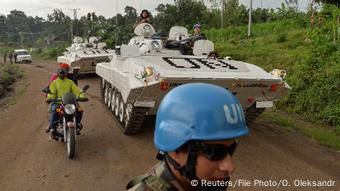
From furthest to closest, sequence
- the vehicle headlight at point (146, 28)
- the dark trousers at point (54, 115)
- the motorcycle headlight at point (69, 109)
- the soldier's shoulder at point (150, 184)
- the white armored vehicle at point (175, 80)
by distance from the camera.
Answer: the vehicle headlight at point (146, 28), the dark trousers at point (54, 115), the white armored vehicle at point (175, 80), the motorcycle headlight at point (69, 109), the soldier's shoulder at point (150, 184)

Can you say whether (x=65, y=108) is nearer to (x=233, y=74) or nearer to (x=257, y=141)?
(x=233, y=74)

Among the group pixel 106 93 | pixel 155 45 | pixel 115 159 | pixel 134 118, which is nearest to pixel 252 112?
pixel 134 118

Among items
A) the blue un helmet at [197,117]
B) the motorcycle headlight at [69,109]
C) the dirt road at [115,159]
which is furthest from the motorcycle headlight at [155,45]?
the blue un helmet at [197,117]

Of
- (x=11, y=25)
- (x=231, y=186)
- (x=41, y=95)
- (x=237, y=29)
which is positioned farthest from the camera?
(x=11, y=25)

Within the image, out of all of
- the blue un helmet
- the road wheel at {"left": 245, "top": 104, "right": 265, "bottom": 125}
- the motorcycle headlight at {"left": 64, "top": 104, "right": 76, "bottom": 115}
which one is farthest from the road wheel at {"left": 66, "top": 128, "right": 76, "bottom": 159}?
the blue un helmet

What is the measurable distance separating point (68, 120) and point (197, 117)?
19.1 feet

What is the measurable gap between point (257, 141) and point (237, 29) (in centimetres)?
1894

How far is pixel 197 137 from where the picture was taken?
201 centimetres

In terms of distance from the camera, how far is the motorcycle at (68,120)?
23.6 ft

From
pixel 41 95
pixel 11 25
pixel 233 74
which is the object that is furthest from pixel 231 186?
pixel 11 25

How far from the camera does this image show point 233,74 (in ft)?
26.2

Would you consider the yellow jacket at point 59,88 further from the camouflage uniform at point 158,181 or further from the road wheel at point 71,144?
the camouflage uniform at point 158,181

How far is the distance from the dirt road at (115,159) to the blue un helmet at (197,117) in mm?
3875

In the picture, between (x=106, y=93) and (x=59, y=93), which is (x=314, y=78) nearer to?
(x=106, y=93)
